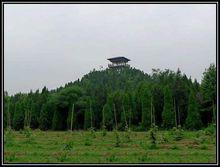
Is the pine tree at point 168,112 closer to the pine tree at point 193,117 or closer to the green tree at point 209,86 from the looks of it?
the pine tree at point 193,117

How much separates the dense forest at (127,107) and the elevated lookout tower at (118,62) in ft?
76.0

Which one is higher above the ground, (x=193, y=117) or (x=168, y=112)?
(x=168, y=112)

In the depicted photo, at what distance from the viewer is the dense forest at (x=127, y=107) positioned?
33688mm

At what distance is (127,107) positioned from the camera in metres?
38.3


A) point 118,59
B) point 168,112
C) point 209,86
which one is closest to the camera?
point 209,86

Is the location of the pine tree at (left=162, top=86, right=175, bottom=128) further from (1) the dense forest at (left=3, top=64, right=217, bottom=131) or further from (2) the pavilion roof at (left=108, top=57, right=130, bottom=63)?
(2) the pavilion roof at (left=108, top=57, right=130, bottom=63)

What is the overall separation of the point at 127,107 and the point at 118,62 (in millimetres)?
32917

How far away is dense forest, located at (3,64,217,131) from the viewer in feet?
111

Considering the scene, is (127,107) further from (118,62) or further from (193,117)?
(118,62)

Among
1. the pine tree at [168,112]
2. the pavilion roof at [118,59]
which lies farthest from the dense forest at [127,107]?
the pavilion roof at [118,59]

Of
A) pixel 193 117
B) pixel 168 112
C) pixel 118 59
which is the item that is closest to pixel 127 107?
pixel 168 112

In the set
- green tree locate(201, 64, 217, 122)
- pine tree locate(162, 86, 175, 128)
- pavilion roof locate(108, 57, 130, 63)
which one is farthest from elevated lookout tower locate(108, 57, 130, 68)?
green tree locate(201, 64, 217, 122)

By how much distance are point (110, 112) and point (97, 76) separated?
2671cm

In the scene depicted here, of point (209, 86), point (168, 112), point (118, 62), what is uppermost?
point (118, 62)
